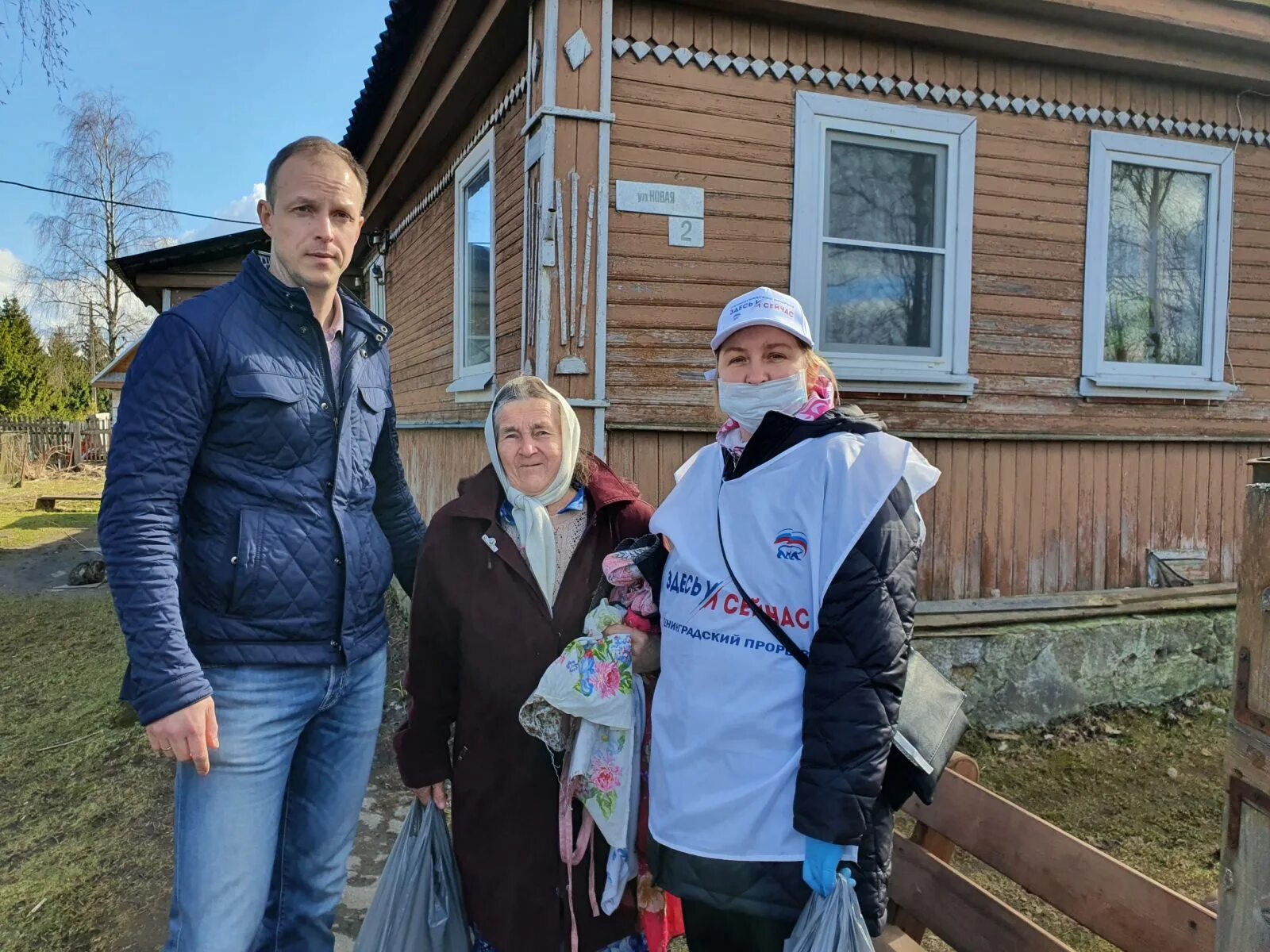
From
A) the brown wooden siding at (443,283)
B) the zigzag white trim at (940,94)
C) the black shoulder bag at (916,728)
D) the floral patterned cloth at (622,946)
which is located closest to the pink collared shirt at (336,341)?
the black shoulder bag at (916,728)

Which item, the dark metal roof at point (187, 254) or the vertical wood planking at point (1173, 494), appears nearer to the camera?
the vertical wood planking at point (1173, 494)

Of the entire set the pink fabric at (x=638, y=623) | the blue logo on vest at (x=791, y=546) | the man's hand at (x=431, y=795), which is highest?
the blue logo on vest at (x=791, y=546)

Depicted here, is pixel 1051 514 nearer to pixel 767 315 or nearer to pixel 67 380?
pixel 767 315

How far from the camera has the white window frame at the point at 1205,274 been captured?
542cm

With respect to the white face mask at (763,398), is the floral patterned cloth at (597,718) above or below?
below

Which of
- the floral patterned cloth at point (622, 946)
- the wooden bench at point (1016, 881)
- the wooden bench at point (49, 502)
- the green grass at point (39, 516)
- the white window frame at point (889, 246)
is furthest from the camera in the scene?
the wooden bench at point (49, 502)

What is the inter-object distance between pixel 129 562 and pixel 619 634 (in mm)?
1019

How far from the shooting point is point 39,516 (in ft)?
51.8

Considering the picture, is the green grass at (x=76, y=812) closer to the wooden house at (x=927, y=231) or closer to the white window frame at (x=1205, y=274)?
the wooden house at (x=927, y=231)

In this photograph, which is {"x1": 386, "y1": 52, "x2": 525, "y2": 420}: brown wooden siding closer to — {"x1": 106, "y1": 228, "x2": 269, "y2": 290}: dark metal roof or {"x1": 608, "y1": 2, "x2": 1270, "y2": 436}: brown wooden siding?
{"x1": 608, "y1": 2, "x2": 1270, "y2": 436}: brown wooden siding

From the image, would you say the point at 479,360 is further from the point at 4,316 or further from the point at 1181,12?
the point at 4,316

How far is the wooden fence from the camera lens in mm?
26391

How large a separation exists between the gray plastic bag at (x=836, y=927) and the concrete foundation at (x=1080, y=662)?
12.5 feet

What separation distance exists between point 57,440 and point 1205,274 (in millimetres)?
31827
